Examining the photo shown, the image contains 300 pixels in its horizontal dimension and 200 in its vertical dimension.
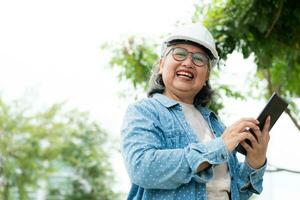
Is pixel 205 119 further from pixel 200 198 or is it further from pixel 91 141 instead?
pixel 91 141

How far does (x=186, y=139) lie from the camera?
1267mm

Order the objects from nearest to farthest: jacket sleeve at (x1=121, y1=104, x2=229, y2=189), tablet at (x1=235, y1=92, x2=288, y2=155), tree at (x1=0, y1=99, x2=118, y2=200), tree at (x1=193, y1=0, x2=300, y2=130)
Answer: jacket sleeve at (x1=121, y1=104, x2=229, y2=189) → tablet at (x1=235, y1=92, x2=288, y2=155) → tree at (x1=193, y1=0, x2=300, y2=130) → tree at (x1=0, y1=99, x2=118, y2=200)

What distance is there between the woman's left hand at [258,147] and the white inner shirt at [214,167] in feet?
0.25

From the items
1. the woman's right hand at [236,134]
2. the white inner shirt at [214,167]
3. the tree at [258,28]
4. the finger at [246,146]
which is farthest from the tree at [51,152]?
the woman's right hand at [236,134]

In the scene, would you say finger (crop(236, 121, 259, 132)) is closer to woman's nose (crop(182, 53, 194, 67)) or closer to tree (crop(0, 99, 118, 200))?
woman's nose (crop(182, 53, 194, 67))

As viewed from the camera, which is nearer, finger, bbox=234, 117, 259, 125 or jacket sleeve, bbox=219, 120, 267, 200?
finger, bbox=234, 117, 259, 125

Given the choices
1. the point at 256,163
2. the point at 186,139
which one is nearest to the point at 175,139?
the point at 186,139

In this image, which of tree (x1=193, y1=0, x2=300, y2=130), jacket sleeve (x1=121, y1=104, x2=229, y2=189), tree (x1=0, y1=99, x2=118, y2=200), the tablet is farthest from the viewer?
tree (x1=0, y1=99, x2=118, y2=200)

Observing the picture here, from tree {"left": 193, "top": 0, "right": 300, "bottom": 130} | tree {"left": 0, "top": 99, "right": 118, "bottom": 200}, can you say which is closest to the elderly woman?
tree {"left": 193, "top": 0, "right": 300, "bottom": 130}

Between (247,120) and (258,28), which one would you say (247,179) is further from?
(258,28)

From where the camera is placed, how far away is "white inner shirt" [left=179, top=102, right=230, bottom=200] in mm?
1259

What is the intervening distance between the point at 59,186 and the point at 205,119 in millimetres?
11824

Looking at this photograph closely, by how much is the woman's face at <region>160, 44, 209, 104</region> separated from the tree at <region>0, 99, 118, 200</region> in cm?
912

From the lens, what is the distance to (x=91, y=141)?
421 inches
